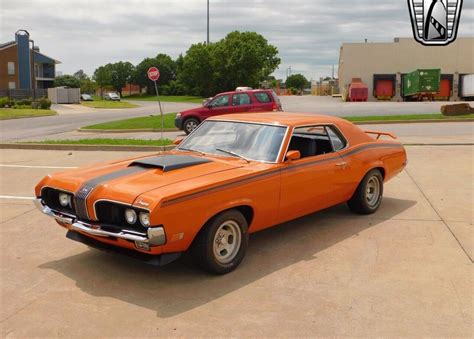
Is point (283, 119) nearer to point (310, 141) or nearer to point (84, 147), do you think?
point (310, 141)

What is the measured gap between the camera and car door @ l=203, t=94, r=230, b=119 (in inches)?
730

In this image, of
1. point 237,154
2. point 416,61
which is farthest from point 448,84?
point 237,154

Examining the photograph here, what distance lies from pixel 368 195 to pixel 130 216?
3666 millimetres

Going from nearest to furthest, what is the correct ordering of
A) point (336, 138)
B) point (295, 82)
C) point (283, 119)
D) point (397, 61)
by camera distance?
point (283, 119) < point (336, 138) < point (397, 61) < point (295, 82)

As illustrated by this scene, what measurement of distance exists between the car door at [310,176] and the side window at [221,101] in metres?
12.6

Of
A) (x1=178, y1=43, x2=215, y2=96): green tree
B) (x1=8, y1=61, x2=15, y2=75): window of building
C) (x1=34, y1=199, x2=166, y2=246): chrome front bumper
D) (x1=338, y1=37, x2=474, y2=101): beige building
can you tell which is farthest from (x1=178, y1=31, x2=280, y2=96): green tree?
(x1=34, y1=199, x2=166, y2=246): chrome front bumper

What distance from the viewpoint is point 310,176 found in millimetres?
5582

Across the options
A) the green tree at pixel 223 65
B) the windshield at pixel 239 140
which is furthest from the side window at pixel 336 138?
the green tree at pixel 223 65

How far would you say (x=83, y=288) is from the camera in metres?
4.46

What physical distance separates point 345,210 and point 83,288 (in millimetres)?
3814

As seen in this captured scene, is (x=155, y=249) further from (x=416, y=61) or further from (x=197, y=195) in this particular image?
(x=416, y=61)

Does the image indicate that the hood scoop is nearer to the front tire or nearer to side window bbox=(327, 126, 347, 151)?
the front tire

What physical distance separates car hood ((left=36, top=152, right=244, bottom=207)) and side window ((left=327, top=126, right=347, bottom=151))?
1577 mm

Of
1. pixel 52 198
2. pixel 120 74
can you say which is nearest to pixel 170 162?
pixel 52 198
